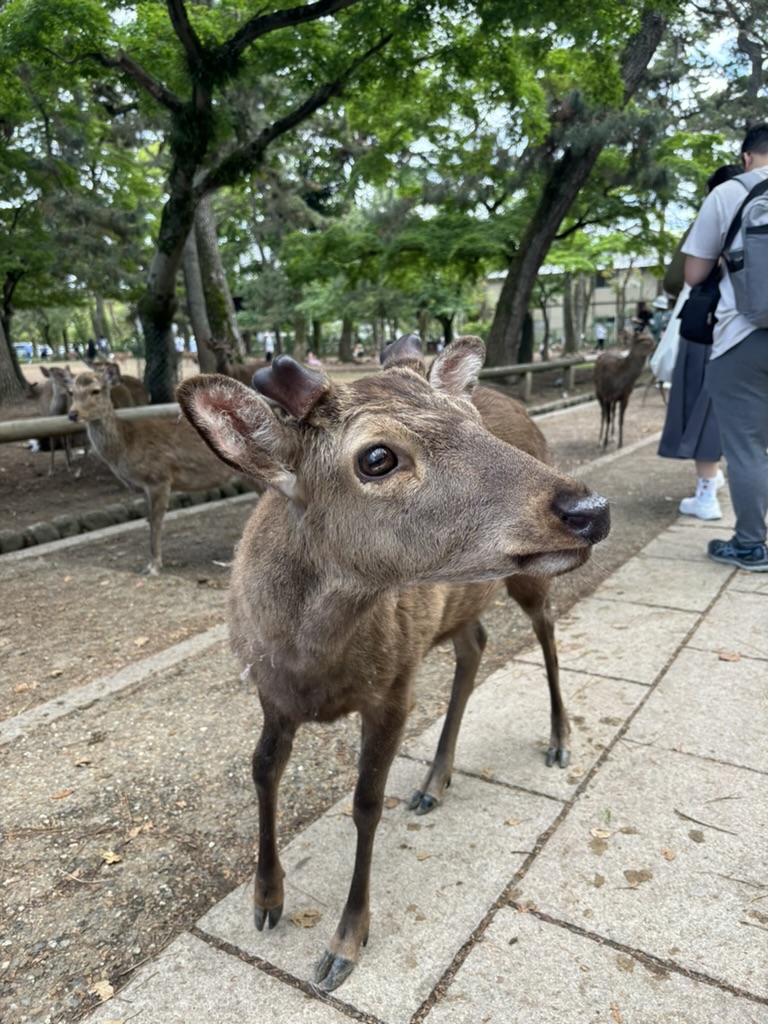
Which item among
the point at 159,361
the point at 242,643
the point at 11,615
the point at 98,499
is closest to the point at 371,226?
the point at 159,361

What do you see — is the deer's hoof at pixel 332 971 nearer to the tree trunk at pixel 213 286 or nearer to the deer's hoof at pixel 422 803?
the deer's hoof at pixel 422 803

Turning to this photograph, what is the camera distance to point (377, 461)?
1854 mm

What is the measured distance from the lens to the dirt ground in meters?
2.34

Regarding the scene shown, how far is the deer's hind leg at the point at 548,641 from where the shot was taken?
10.3 ft

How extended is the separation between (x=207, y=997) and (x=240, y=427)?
61.6 inches

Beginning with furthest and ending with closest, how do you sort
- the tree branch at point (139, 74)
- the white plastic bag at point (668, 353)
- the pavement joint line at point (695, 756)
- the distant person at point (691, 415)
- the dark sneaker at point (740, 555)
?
1. the tree branch at point (139, 74)
2. the white plastic bag at point (668, 353)
3. the distant person at point (691, 415)
4. the dark sneaker at point (740, 555)
5. the pavement joint line at point (695, 756)

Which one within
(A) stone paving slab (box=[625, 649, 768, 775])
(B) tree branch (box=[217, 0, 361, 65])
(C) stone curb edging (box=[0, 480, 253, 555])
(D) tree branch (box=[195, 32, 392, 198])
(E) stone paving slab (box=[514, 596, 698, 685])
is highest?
(B) tree branch (box=[217, 0, 361, 65])

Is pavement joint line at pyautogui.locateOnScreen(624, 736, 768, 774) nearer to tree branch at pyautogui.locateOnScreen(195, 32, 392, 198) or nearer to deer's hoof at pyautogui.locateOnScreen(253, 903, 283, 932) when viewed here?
deer's hoof at pyautogui.locateOnScreen(253, 903, 283, 932)

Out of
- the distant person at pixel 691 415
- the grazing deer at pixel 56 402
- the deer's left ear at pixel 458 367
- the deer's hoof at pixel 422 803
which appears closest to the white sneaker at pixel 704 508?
the distant person at pixel 691 415

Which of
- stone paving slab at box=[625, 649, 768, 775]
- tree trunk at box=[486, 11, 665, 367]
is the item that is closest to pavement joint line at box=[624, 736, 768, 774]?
stone paving slab at box=[625, 649, 768, 775]

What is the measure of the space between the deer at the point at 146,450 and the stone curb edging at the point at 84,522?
63 cm

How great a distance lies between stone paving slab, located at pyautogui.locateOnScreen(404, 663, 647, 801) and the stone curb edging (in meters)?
4.38

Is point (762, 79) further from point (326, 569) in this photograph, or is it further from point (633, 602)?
point (326, 569)

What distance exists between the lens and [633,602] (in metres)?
4.98
